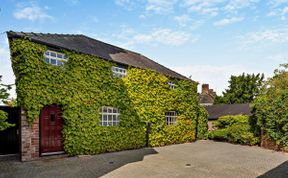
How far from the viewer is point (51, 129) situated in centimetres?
1056

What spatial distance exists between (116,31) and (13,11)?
14.9 feet

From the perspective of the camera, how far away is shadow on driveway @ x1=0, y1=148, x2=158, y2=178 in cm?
767

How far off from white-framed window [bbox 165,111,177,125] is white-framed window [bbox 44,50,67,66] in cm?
832

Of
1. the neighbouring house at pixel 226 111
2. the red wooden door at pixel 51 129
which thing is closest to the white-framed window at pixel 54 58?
the red wooden door at pixel 51 129

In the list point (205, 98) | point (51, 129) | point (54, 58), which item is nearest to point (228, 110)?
point (205, 98)

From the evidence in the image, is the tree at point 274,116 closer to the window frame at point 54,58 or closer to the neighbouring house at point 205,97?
the window frame at point 54,58

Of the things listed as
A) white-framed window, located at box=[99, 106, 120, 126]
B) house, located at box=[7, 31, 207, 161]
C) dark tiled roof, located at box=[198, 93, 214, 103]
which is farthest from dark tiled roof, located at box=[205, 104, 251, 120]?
white-framed window, located at box=[99, 106, 120, 126]

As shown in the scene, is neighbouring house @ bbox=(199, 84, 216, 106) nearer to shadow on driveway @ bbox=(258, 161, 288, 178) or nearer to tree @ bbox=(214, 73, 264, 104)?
tree @ bbox=(214, 73, 264, 104)

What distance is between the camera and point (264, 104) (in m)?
14.8

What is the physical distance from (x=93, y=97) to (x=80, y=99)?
0.74m

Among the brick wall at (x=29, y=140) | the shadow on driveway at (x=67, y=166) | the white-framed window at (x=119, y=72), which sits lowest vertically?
the shadow on driveway at (x=67, y=166)

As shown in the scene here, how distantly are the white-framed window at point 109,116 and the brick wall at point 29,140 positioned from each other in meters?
3.35

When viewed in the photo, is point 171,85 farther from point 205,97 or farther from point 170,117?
point 205,97

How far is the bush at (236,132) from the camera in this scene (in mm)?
16125
